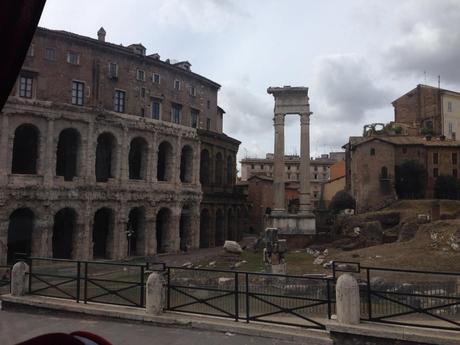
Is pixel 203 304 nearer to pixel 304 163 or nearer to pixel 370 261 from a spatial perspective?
pixel 370 261

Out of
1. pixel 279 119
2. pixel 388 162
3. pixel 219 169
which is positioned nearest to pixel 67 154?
pixel 279 119

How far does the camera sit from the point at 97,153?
115 feet

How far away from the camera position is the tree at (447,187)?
4859 centimetres

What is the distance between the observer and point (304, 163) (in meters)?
35.0

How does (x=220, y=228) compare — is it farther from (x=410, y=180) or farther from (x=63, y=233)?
(x=410, y=180)

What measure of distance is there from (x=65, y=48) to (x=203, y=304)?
26.9m

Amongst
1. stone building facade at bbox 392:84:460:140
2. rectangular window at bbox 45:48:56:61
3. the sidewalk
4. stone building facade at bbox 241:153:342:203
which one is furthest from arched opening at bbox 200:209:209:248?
stone building facade at bbox 241:153:342:203

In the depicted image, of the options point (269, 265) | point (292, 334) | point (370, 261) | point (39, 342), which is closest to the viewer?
point (39, 342)

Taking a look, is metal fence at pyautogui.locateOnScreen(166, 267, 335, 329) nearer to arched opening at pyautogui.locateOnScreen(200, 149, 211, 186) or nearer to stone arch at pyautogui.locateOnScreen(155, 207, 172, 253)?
stone arch at pyautogui.locateOnScreen(155, 207, 172, 253)

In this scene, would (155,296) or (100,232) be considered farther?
(100,232)

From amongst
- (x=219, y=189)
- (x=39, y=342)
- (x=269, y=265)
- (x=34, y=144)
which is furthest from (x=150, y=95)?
(x=39, y=342)

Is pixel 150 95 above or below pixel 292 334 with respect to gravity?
above

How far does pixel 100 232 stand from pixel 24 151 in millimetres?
8321

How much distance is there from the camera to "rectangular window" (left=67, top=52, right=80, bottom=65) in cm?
3192
